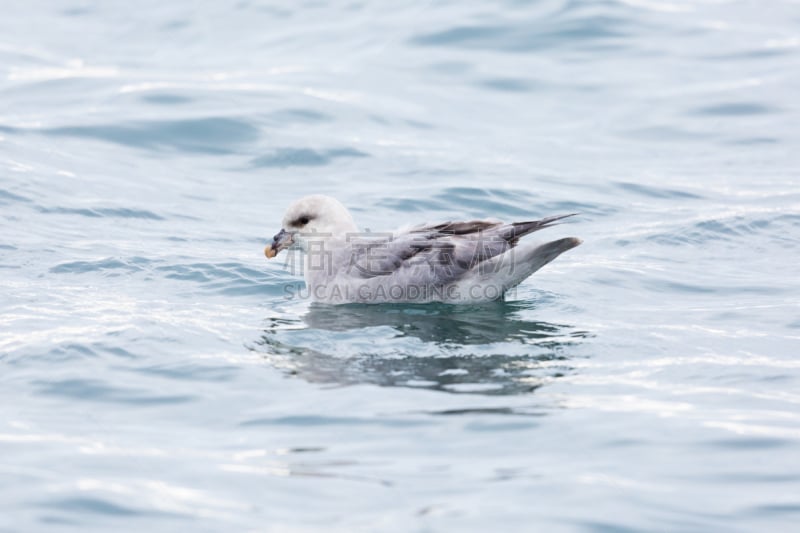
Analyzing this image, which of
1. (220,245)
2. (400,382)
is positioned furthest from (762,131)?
(400,382)

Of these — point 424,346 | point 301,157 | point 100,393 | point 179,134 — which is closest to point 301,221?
point 424,346

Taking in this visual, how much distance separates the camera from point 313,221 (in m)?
8.36

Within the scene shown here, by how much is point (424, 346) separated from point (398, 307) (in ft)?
3.46

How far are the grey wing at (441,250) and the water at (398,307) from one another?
0.30 metres

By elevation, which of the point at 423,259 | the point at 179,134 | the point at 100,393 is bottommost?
the point at 100,393

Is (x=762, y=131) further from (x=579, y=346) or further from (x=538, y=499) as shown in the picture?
(x=538, y=499)

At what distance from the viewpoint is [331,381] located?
634 cm

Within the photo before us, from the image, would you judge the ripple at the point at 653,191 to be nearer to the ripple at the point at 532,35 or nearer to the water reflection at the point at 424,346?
the water reflection at the point at 424,346

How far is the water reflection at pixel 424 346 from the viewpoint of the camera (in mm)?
6348

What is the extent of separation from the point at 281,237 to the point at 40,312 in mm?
1790

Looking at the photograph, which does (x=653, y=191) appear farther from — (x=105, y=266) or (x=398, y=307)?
(x=105, y=266)

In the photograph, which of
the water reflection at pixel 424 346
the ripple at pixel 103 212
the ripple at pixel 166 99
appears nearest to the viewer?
the water reflection at pixel 424 346

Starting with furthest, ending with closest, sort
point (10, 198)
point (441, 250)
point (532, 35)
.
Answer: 1. point (532, 35)
2. point (10, 198)
3. point (441, 250)

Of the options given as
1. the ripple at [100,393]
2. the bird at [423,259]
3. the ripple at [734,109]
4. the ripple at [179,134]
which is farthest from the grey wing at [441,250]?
the ripple at [734,109]
